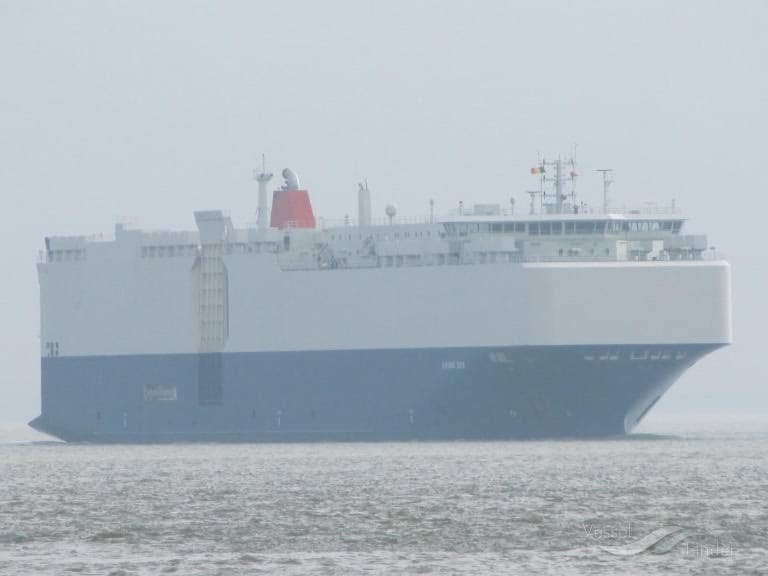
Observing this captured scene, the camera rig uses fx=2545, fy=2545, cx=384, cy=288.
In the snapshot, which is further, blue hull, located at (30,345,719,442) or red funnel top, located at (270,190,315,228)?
red funnel top, located at (270,190,315,228)

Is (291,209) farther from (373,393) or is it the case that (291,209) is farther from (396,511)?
(396,511)

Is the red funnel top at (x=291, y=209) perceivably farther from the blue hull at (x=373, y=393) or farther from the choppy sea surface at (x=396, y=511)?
the choppy sea surface at (x=396, y=511)

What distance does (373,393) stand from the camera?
93125 millimetres

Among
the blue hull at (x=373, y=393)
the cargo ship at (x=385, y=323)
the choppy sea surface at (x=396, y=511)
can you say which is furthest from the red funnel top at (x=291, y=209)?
the choppy sea surface at (x=396, y=511)

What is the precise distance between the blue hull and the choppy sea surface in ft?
4.45

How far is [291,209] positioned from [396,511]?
44.7 m

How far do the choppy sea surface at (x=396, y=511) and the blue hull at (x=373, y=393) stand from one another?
1.36m

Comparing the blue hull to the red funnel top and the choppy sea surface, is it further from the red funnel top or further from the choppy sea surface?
the red funnel top

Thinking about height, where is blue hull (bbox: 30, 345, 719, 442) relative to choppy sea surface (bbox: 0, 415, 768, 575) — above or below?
above

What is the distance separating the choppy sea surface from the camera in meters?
47.1

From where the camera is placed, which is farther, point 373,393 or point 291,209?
point 291,209

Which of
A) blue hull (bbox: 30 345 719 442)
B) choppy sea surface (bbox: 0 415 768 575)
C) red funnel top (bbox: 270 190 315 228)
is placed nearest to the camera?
choppy sea surface (bbox: 0 415 768 575)

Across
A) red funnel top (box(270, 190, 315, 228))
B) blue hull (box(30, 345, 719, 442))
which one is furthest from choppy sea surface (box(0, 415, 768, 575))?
red funnel top (box(270, 190, 315, 228))

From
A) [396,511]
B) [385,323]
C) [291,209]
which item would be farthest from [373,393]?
[396,511]
